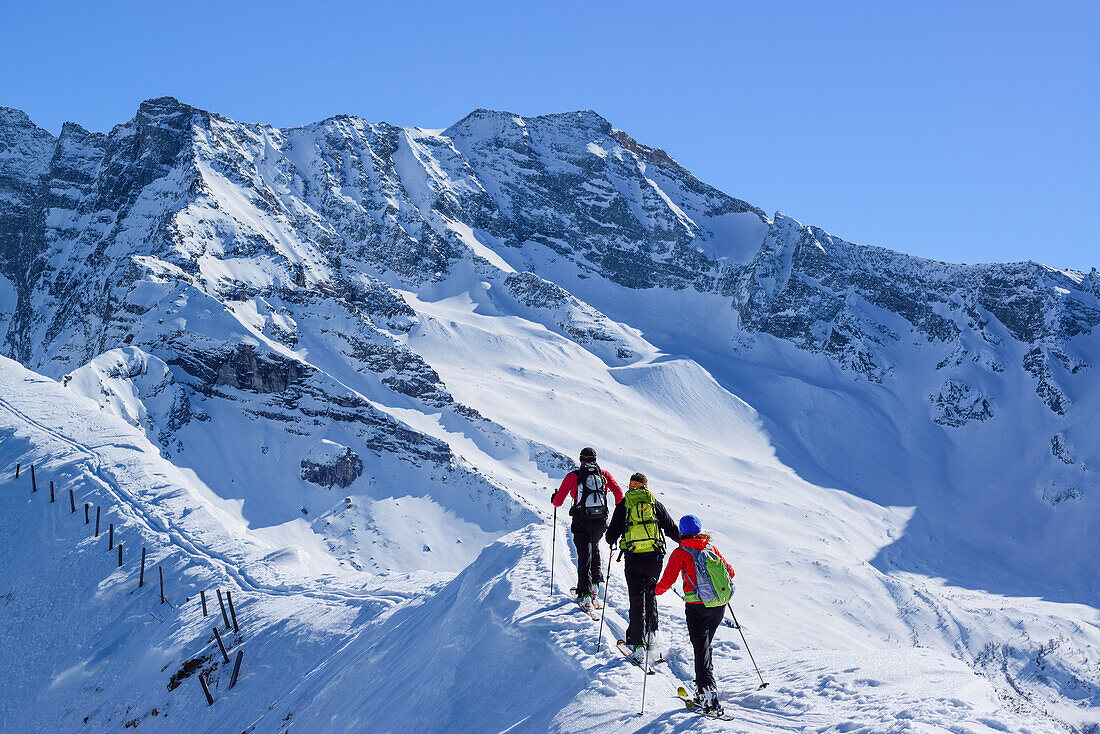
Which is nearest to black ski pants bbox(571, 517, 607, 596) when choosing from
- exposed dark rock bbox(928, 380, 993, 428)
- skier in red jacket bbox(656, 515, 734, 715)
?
skier in red jacket bbox(656, 515, 734, 715)

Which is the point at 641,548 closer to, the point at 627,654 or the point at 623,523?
the point at 623,523

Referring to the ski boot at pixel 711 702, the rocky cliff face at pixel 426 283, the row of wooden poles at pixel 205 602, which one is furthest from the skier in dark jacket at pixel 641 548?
the rocky cliff face at pixel 426 283

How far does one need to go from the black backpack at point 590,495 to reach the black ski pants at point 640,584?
4.69 feet

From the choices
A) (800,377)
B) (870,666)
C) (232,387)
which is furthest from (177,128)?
(870,666)

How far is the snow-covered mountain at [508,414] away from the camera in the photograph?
1364 centimetres

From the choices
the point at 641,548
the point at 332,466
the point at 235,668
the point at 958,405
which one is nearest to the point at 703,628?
the point at 641,548

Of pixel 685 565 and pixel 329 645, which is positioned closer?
pixel 685 565

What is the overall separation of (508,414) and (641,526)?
84603mm

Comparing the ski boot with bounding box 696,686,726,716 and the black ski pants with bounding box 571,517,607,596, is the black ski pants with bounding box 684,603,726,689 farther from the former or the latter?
the black ski pants with bounding box 571,517,607,596

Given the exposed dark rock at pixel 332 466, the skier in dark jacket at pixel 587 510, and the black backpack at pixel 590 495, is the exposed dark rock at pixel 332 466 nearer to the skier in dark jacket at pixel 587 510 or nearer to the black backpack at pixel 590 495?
the skier in dark jacket at pixel 587 510

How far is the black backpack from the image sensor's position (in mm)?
11961

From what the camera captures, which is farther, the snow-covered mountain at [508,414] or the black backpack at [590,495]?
the snow-covered mountain at [508,414]

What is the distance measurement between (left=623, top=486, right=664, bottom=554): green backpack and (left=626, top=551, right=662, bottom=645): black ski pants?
0.12m

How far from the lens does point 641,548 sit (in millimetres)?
10555
